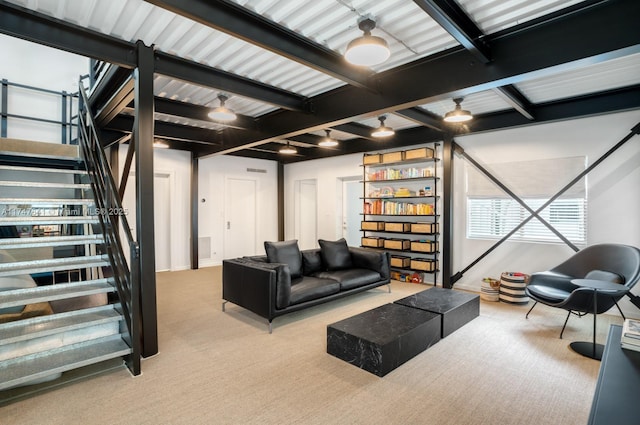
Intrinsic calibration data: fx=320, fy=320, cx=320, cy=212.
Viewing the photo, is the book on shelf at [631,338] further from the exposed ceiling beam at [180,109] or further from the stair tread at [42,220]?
the exposed ceiling beam at [180,109]

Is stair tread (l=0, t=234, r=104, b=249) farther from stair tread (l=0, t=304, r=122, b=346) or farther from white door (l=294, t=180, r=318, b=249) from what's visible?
white door (l=294, t=180, r=318, b=249)

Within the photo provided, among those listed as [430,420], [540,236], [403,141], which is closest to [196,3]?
[430,420]

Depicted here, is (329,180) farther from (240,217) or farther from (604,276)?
(604,276)

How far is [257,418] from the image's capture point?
2109 millimetres

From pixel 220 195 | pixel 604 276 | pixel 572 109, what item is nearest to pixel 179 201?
pixel 220 195

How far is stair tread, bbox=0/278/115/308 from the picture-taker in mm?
2494

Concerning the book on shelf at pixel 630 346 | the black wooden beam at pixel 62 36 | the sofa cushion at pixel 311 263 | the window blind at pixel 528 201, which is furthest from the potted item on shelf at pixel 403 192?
the black wooden beam at pixel 62 36

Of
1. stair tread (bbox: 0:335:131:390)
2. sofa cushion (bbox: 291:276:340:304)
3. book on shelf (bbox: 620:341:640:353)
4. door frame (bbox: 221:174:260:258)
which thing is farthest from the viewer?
door frame (bbox: 221:174:260:258)

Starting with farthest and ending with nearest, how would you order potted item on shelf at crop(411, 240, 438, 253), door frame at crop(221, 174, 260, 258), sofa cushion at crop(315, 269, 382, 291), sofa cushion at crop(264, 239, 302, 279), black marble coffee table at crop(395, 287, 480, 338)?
door frame at crop(221, 174, 260, 258)
potted item on shelf at crop(411, 240, 438, 253)
sofa cushion at crop(315, 269, 382, 291)
sofa cushion at crop(264, 239, 302, 279)
black marble coffee table at crop(395, 287, 480, 338)

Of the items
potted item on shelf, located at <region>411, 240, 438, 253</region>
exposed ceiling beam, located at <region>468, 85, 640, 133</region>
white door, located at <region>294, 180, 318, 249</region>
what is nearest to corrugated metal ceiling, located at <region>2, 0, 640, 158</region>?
exposed ceiling beam, located at <region>468, 85, 640, 133</region>

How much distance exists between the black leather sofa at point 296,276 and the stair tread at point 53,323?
136 centimetres

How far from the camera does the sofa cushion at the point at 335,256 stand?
16.2ft

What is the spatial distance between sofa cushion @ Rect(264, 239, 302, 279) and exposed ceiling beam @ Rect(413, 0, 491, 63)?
3091 mm

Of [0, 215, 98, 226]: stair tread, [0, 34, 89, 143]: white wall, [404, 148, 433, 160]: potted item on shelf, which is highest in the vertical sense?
[0, 34, 89, 143]: white wall
